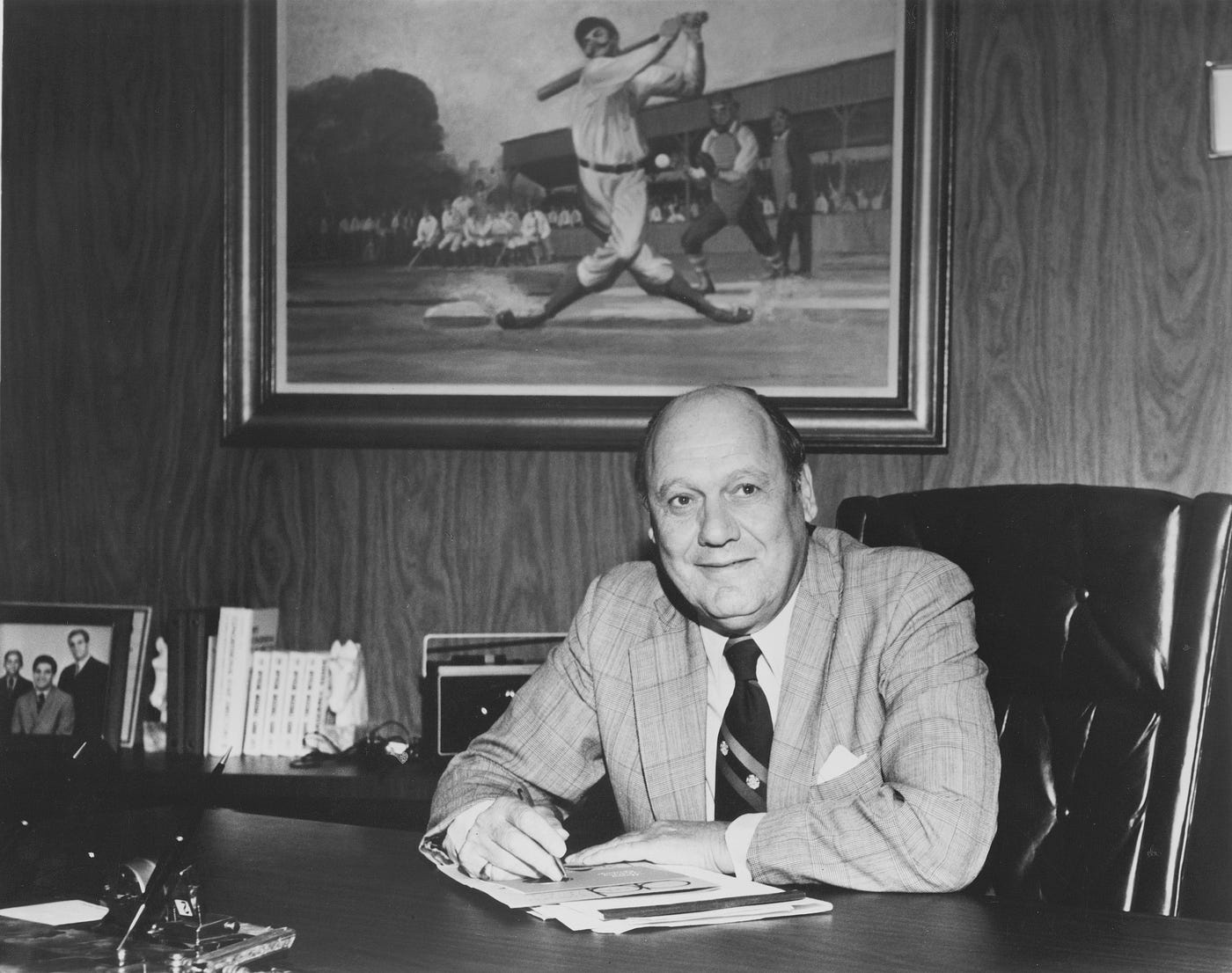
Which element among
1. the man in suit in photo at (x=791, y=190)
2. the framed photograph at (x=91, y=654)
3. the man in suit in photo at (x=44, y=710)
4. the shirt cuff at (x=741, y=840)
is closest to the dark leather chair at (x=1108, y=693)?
the shirt cuff at (x=741, y=840)

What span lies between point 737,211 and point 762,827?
1.61 meters

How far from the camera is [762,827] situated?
5.24 feet

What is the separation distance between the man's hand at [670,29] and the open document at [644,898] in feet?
6.35

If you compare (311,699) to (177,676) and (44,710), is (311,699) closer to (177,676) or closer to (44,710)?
(177,676)

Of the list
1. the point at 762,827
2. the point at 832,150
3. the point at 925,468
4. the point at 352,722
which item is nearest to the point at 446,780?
the point at 762,827

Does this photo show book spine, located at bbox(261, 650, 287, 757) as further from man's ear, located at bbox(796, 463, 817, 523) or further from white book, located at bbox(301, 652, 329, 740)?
man's ear, located at bbox(796, 463, 817, 523)

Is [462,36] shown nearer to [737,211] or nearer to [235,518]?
[737,211]

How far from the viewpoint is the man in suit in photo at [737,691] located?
5.42 ft

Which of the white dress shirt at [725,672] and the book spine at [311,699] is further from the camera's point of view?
the book spine at [311,699]

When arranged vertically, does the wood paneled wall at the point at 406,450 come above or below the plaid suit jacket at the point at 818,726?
above

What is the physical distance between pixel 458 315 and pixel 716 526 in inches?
46.5

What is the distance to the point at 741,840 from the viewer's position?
5.26 feet

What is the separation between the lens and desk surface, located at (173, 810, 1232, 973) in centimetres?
122

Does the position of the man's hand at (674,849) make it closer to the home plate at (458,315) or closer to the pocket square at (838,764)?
the pocket square at (838,764)
